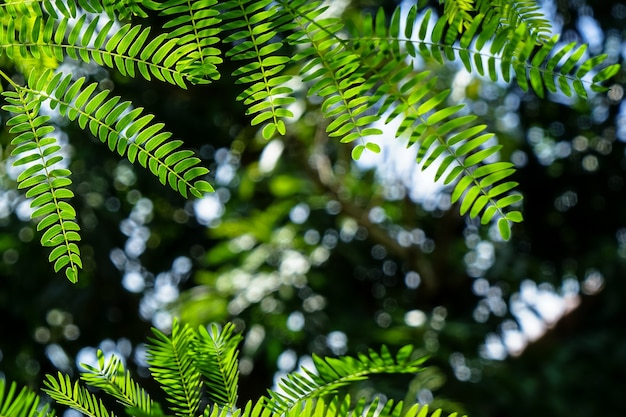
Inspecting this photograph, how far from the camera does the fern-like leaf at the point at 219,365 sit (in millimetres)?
358

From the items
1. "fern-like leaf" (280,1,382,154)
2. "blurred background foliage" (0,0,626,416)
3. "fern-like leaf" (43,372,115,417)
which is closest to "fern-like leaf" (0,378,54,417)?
"fern-like leaf" (43,372,115,417)

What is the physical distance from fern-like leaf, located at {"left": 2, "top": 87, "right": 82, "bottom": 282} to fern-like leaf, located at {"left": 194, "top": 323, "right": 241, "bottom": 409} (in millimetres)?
67

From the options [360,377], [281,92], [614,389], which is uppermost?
[281,92]

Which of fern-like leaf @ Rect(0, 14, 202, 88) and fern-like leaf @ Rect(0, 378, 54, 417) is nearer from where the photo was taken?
fern-like leaf @ Rect(0, 378, 54, 417)

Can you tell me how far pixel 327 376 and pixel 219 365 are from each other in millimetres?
48

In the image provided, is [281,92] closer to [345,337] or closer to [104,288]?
[345,337]

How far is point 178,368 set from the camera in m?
0.36

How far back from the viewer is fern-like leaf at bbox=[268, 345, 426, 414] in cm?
35

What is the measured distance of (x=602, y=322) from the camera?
2.61m

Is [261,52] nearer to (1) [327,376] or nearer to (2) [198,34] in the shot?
(2) [198,34]

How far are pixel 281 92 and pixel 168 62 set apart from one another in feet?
0.17

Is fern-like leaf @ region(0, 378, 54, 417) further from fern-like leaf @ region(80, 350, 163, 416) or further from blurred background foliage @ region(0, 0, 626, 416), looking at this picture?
blurred background foliage @ region(0, 0, 626, 416)

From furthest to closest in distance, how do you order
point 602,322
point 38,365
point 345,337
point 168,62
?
1. point 602,322
2. point 38,365
3. point 345,337
4. point 168,62

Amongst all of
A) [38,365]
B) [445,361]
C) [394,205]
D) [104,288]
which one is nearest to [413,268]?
[394,205]
